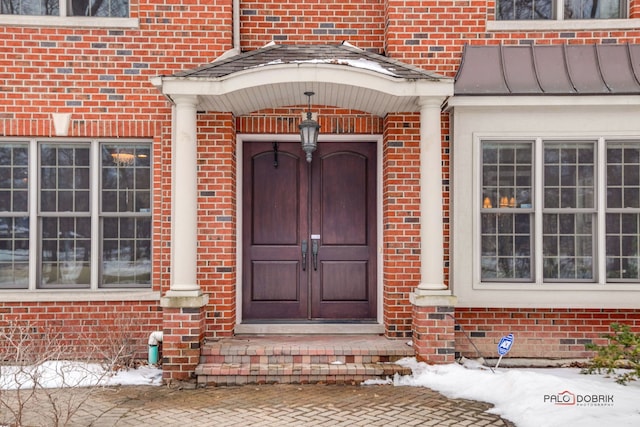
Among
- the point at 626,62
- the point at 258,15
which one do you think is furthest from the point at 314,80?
the point at 626,62

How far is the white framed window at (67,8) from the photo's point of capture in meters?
6.79

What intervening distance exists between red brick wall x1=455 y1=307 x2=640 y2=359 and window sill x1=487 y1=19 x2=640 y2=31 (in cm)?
351

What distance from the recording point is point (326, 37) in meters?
7.11

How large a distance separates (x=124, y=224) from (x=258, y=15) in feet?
10.6

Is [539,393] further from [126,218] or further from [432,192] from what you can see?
[126,218]

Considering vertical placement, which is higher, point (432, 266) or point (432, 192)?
point (432, 192)

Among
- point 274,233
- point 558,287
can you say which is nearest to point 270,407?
point 274,233

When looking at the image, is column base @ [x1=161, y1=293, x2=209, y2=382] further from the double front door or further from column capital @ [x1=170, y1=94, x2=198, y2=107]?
column capital @ [x1=170, y1=94, x2=198, y2=107]

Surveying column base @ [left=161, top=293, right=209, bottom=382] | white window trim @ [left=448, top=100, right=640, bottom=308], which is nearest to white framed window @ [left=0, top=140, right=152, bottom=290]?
column base @ [left=161, top=293, right=209, bottom=382]

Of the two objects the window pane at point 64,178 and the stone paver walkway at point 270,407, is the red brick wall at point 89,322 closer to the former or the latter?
the stone paver walkway at point 270,407

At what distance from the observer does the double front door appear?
23.3ft

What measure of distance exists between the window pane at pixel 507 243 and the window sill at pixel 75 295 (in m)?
4.14

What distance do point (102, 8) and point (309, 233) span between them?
3927 mm

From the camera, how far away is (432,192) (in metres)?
6.00
